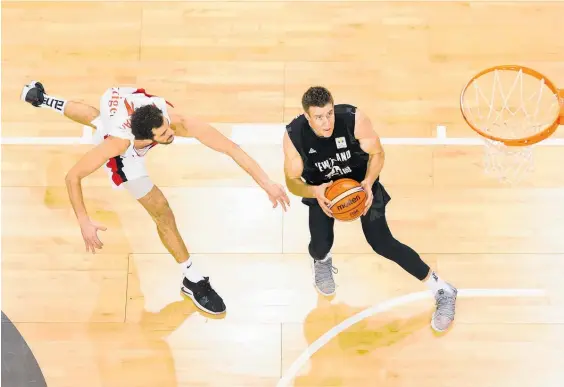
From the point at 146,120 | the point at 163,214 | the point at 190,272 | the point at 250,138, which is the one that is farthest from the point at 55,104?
the point at 190,272

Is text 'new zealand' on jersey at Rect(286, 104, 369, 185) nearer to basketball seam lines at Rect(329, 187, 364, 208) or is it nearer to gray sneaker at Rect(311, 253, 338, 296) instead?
basketball seam lines at Rect(329, 187, 364, 208)

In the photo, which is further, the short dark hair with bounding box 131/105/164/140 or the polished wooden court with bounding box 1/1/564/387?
the polished wooden court with bounding box 1/1/564/387

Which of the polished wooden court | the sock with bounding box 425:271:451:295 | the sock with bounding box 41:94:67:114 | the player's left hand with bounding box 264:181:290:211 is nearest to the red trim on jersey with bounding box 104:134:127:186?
the polished wooden court

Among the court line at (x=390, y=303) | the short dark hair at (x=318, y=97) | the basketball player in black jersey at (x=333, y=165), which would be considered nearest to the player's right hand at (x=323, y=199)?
the basketball player in black jersey at (x=333, y=165)

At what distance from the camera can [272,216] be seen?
6.29m

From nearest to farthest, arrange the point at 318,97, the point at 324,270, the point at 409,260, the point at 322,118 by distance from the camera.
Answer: the point at 318,97 → the point at 322,118 → the point at 409,260 → the point at 324,270

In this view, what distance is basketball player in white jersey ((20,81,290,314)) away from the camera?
5172 mm

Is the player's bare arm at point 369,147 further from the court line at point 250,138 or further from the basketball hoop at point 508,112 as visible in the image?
the basketball hoop at point 508,112

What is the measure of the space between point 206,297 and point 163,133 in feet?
5.31

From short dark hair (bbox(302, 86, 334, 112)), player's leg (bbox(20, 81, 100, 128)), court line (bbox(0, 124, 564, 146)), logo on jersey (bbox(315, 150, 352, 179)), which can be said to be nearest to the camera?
short dark hair (bbox(302, 86, 334, 112))

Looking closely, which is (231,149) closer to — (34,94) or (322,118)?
(322,118)

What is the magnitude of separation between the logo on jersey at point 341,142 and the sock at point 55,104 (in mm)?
2524

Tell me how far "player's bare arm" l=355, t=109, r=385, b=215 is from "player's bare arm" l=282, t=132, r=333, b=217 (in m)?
0.30

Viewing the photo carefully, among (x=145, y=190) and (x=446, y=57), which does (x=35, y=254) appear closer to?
(x=145, y=190)
